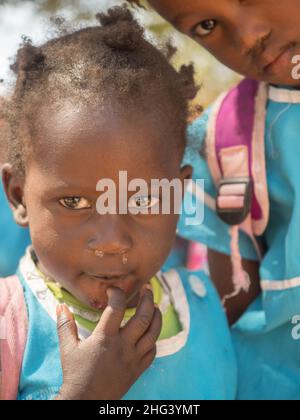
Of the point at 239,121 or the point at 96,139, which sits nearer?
the point at 96,139

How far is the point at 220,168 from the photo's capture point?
161 cm

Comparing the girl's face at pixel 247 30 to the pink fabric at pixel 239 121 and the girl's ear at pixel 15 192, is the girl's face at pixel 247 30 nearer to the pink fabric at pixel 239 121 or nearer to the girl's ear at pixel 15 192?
the pink fabric at pixel 239 121

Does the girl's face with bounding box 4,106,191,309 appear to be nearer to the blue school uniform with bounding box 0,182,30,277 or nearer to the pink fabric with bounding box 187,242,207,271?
the blue school uniform with bounding box 0,182,30,277

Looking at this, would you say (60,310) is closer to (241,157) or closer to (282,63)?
(241,157)

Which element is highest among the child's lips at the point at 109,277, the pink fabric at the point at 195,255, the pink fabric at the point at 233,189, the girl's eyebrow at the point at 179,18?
the girl's eyebrow at the point at 179,18

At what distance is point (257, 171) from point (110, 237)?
469 millimetres

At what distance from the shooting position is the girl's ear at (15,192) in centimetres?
140

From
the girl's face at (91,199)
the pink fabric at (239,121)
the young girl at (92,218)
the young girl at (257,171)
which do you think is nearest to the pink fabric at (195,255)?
the young girl at (257,171)

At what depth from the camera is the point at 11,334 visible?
1294 mm

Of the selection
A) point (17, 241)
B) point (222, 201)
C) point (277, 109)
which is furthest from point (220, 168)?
point (17, 241)

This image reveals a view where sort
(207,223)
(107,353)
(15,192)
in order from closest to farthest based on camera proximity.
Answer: (107,353), (15,192), (207,223)

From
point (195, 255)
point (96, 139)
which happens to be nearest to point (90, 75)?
point (96, 139)

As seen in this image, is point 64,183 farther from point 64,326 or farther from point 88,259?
point 64,326

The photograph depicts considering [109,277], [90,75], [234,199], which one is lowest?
[109,277]
